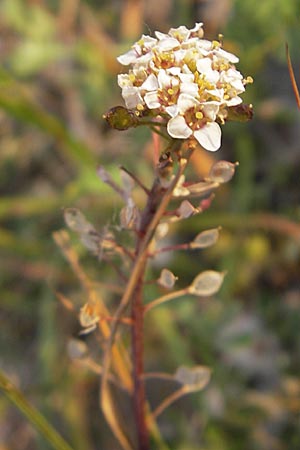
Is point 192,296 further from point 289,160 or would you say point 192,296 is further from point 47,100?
point 47,100

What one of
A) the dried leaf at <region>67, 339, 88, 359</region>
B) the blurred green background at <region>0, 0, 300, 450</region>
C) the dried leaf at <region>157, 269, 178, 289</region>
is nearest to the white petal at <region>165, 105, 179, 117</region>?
the dried leaf at <region>157, 269, 178, 289</region>

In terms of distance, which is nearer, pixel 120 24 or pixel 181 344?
pixel 181 344

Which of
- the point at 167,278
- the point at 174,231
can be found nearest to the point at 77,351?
the point at 167,278

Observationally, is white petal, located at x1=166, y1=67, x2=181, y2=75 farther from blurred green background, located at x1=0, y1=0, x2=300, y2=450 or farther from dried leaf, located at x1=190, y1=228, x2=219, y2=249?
blurred green background, located at x1=0, y1=0, x2=300, y2=450

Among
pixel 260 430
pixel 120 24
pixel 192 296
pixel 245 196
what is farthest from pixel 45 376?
pixel 120 24

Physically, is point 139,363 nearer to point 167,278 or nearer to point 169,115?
point 167,278

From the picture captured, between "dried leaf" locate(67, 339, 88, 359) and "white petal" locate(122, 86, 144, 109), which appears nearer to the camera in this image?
"white petal" locate(122, 86, 144, 109)
